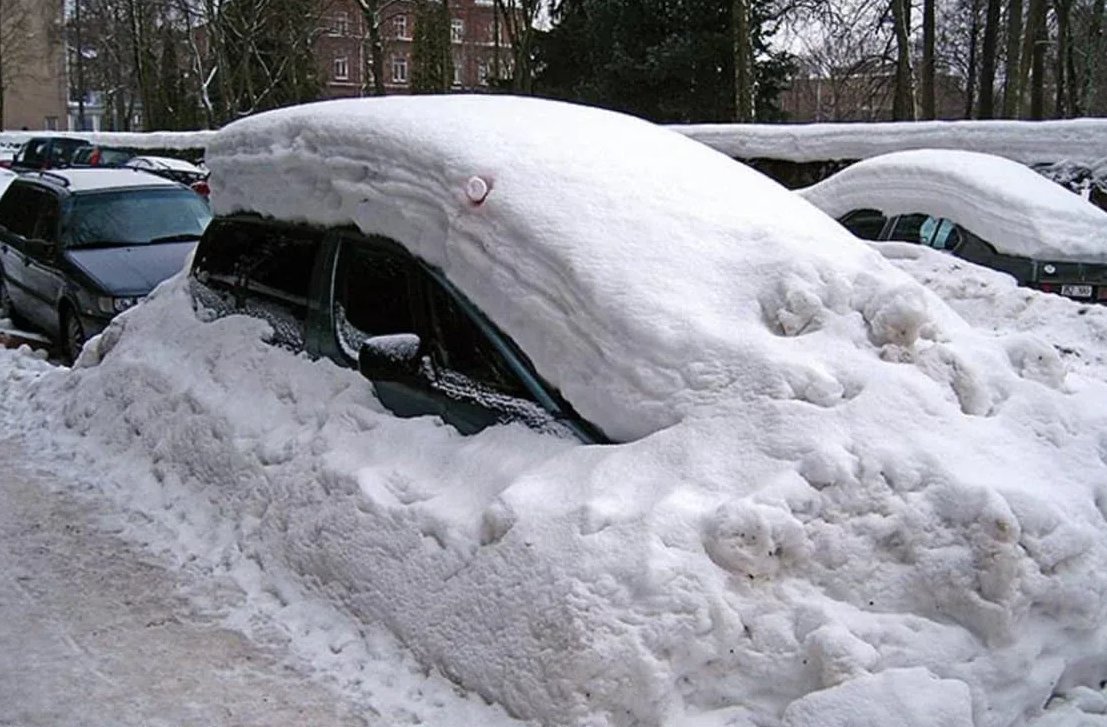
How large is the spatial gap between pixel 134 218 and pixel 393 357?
25.6 ft

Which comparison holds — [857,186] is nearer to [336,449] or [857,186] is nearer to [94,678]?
[336,449]

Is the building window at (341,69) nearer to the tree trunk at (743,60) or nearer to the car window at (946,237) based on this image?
the tree trunk at (743,60)

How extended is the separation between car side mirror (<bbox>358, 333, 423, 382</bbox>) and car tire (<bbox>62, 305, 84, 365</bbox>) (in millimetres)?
6230

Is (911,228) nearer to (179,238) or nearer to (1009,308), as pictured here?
(1009,308)

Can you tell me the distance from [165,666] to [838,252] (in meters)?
2.94

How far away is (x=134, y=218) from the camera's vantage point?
11.7m

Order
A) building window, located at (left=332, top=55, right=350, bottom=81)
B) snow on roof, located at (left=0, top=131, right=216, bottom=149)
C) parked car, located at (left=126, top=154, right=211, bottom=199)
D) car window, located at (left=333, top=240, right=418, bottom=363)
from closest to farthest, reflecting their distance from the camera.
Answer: car window, located at (left=333, top=240, right=418, bottom=363) → parked car, located at (left=126, top=154, right=211, bottom=199) → snow on roof, located at (left=0, top=131, right=216, bottom=149) → building window, located at (left=332, top=55, right=350, bottom=81)

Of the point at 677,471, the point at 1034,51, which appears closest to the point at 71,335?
the point at 677,471

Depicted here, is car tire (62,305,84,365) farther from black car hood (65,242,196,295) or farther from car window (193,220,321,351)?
car window (193,220,321,351)

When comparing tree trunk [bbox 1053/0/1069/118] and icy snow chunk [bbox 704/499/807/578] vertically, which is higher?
tree trunk [bbox 1053/0/1069/118]

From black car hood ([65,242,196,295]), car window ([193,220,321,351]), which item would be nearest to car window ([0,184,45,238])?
black car hood ([65,242,196,295])

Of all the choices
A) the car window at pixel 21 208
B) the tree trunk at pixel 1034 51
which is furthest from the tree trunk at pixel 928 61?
the car window at pixel 21 208

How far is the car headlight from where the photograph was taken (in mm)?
9961

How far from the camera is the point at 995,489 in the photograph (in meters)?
3.68
